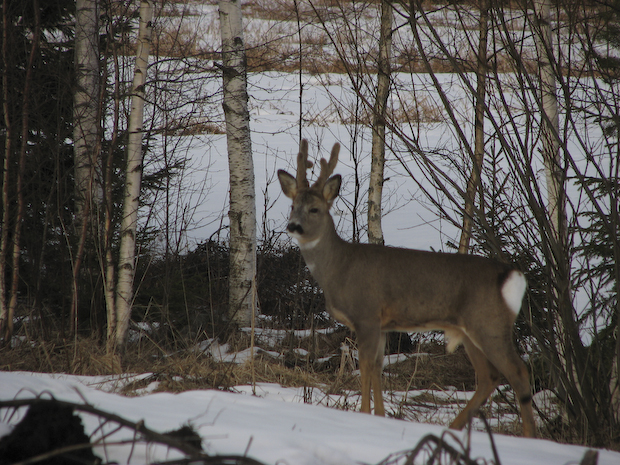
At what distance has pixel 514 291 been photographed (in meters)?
3.53

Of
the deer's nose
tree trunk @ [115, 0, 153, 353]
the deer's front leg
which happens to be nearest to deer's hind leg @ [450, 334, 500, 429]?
the deer's front leg

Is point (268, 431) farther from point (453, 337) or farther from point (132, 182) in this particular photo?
point (132, 182)

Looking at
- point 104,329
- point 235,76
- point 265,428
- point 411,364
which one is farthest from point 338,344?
point 265,428

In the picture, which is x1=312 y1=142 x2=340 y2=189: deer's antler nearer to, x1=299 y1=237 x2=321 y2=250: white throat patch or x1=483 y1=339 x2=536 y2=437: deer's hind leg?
x1=299 y1=237 x2=321 y2=250: white throat patch

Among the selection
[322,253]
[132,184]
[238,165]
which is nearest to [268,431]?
[322,253]

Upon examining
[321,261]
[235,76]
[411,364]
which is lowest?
[411,364]

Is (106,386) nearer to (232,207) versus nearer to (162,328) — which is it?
(162,328)

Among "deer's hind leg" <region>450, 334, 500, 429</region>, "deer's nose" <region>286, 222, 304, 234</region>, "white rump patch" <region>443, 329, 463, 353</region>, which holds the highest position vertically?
"deer's nose" <region>286, 222, 304, 234</region>

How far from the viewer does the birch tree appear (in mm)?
6090

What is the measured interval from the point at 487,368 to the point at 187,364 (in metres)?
2.55

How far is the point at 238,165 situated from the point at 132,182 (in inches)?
72.4

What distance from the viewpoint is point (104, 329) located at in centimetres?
680

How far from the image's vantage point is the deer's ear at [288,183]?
4.09m

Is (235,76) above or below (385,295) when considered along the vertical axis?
above
